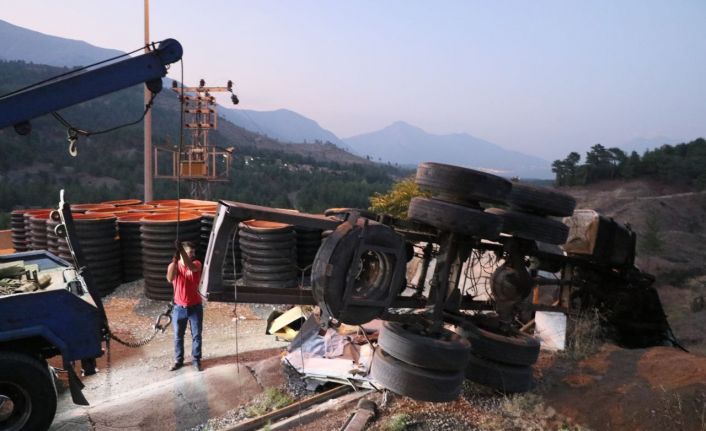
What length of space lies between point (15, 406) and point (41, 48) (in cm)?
19975

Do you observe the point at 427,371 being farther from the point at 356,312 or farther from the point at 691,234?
the point at 691,234

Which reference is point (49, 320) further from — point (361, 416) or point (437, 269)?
point (437, 269)

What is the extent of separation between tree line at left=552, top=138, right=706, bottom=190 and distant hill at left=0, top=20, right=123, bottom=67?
14422 cm

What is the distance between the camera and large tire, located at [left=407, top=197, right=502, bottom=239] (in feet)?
13.9

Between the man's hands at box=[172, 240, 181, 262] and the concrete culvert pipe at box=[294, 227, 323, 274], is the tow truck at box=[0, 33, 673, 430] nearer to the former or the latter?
the man's hands at box=[172, 240, 181, 262]

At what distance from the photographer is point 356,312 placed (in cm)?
377

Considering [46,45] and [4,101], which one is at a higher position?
[46,45]

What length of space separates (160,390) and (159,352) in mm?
1901

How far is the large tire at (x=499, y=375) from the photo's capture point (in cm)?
486

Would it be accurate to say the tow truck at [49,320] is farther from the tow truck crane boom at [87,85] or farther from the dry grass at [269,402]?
the dry grass at [269,402]

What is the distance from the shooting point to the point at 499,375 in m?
4.85

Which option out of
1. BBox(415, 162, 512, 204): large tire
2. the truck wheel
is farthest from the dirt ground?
BBox(415, 162, 512, 204): large tire

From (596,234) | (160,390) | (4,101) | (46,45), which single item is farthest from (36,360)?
(46,45)

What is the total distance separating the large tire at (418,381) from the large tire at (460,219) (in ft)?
4.27
